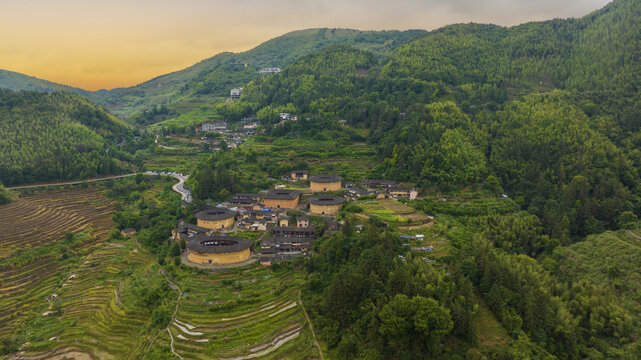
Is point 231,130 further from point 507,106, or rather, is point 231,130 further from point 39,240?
point 507,106

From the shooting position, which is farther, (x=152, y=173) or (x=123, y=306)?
(x=152, y=173)

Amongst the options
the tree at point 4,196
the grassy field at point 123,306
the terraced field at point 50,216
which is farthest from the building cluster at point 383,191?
the tree at point 4,196

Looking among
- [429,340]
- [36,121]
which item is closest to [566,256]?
[429,340]

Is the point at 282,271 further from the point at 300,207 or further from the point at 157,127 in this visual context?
the point at 157,127

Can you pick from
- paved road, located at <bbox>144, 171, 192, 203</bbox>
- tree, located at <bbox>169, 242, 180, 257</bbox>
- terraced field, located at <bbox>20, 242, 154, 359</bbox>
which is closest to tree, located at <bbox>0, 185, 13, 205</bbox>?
terraced field, located at <bbox>20, 242, 154, 359</bbox>

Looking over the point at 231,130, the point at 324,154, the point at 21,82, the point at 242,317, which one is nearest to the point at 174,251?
the point at 242,317
